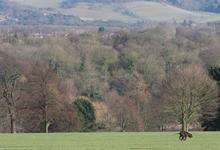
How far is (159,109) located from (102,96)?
3963 cm

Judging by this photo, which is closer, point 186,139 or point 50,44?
point 186,139

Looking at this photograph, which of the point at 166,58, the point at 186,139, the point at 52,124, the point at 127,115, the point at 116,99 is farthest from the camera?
the point at 166,58

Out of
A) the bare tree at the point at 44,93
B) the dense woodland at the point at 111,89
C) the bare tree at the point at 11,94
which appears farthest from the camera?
the bare tree at the point at 11,94

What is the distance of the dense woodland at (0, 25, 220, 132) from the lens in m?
78.6

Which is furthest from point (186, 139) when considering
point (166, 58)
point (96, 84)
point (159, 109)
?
point (166, 58)

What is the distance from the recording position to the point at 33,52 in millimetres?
164500

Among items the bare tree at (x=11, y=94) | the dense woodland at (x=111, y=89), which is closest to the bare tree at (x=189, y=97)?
the dense woodland at (x=111, y=89)

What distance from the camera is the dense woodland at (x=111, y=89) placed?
258 feet

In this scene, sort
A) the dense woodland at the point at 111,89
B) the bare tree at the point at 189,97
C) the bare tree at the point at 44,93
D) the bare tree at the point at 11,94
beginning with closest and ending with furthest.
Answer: the bare tree at the point at 189,97 < the bare tree at the point at 44,93 < the dense woodland at the point at 111,89 < the bare tree at the point at 11,94

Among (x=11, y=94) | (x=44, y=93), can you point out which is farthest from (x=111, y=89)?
(x=44, y=93)

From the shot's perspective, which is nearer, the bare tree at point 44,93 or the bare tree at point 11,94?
the bare tree at point 44,93

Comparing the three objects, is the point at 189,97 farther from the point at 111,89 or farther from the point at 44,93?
the point at 111,89

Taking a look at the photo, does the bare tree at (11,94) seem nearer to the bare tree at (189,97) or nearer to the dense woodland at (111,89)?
the dense woodland at (111,89)

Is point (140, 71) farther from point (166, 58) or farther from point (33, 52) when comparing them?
point (33, 52)
